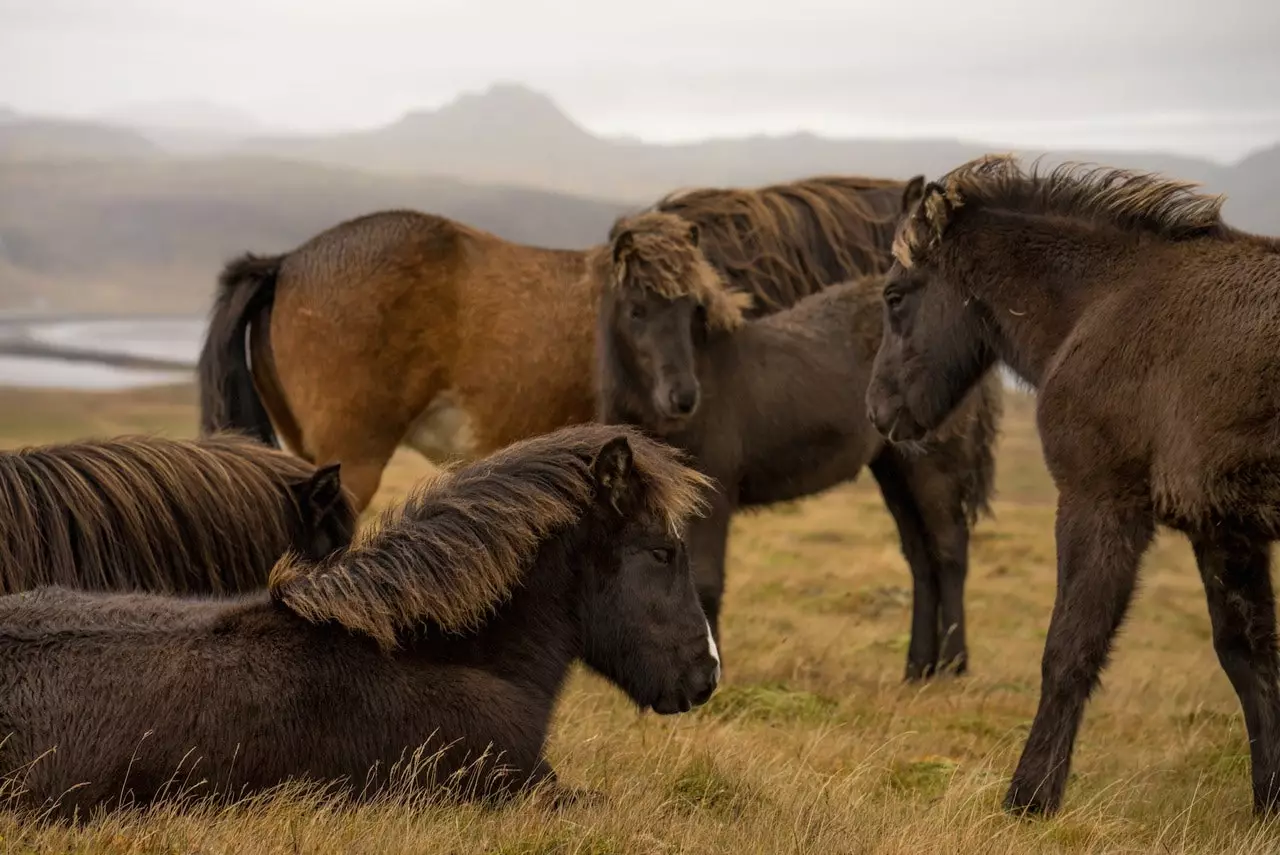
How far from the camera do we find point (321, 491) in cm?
614

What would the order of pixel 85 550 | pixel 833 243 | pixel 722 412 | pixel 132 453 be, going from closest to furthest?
pixel 85 550
pixel 132 453
pixel 722 412
pixel 833 243

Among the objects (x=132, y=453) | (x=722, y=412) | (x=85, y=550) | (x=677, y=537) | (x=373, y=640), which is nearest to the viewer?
(x=373, y=640)

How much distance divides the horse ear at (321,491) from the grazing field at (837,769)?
0.94 m

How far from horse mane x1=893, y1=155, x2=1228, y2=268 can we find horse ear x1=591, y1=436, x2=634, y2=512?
220 cm

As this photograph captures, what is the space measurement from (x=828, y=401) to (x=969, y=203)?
8.78 ft

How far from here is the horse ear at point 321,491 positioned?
239 inches

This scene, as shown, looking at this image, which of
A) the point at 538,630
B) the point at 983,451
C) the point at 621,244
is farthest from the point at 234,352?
the point at 538,630

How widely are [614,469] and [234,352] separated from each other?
19.8 ft

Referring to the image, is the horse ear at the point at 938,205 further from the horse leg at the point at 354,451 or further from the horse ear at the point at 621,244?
the horse leg at the point at 354,451

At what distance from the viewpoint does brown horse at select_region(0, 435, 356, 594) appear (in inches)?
219

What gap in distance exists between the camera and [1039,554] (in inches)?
678

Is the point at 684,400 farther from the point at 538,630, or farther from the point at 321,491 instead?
the point at 538,630

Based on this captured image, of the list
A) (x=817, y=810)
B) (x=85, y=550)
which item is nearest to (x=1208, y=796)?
(x=817, y=810)

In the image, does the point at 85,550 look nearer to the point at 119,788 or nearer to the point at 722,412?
the point at 119,788
